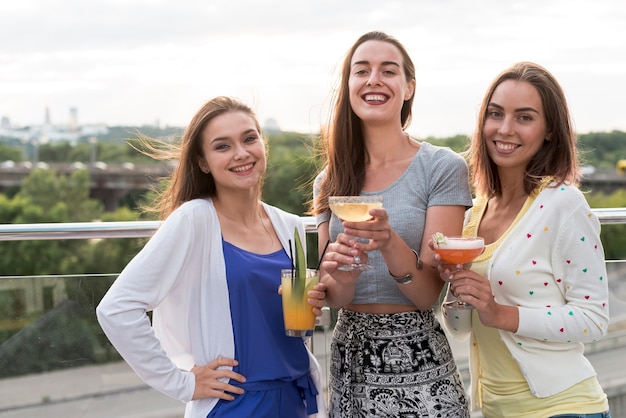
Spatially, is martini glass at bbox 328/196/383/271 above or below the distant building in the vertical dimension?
above

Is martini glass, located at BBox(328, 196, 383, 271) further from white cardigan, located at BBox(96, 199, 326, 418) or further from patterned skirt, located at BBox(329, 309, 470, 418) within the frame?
white cardigan, located at BBox(96, 199, 326, 418)

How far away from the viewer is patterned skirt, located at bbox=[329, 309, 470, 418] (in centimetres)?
245

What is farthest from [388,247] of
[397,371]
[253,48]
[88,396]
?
[253,48]

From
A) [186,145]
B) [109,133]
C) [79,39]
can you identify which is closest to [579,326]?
[186,145]

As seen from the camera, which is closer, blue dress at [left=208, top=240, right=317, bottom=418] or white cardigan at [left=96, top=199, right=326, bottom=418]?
white cardigan at [left=96, top=199, right=326, bottom=418]

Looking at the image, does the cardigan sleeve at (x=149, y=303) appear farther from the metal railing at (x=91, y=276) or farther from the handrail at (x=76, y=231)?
the handrail at (x=76, y=231)

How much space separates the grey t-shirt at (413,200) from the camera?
2.54 meters

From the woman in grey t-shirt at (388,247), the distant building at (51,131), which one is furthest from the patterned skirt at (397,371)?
the distant building at (51,131)

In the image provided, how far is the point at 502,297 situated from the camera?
247cm

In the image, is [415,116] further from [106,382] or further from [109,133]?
[109,133]

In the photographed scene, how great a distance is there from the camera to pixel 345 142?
9.04 feet

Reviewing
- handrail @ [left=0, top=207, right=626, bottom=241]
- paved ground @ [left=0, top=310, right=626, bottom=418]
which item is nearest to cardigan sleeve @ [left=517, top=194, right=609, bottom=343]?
handrail @ [left=0, top=207, right=626, bottom=241]

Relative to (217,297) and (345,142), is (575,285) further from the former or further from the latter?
(217,297)

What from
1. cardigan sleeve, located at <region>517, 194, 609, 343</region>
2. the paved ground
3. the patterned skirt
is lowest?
the paved ground
